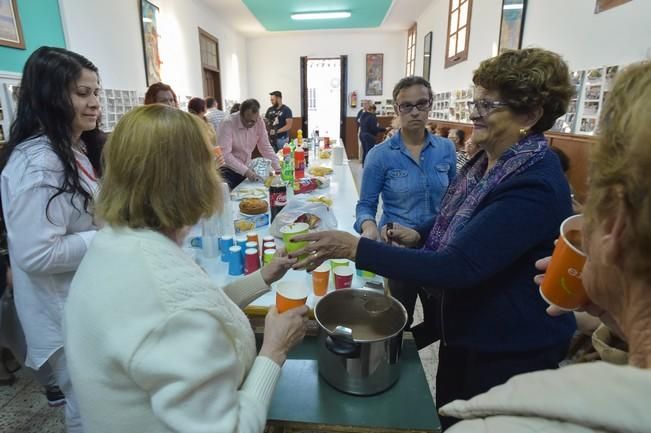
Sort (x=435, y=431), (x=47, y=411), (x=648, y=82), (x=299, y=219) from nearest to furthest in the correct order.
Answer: (x=648, y=82)
(x=435, y=431)
(x=299, y=219)
(x=47, y=411)

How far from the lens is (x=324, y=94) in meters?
11.0

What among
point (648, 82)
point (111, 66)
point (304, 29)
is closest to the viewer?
point (648, 82)

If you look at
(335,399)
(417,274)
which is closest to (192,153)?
(417,274)

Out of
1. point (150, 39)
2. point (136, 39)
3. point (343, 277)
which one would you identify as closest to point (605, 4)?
point (343, 277)

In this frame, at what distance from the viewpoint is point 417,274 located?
100 cm

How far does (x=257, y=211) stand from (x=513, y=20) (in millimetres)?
3723

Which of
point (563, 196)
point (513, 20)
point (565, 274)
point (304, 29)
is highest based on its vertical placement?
point (304, 29)

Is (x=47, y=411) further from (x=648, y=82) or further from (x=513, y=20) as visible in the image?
(x=513, y=20)

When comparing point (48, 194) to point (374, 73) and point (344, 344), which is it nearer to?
point (344, 344)

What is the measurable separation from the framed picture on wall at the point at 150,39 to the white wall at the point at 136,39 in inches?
3.6

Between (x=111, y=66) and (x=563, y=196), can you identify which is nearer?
(x=563, y=196)

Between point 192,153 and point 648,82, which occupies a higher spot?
point 648,82

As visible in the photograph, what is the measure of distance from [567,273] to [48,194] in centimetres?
153

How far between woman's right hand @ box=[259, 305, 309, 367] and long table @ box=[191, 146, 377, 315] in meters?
0.28
